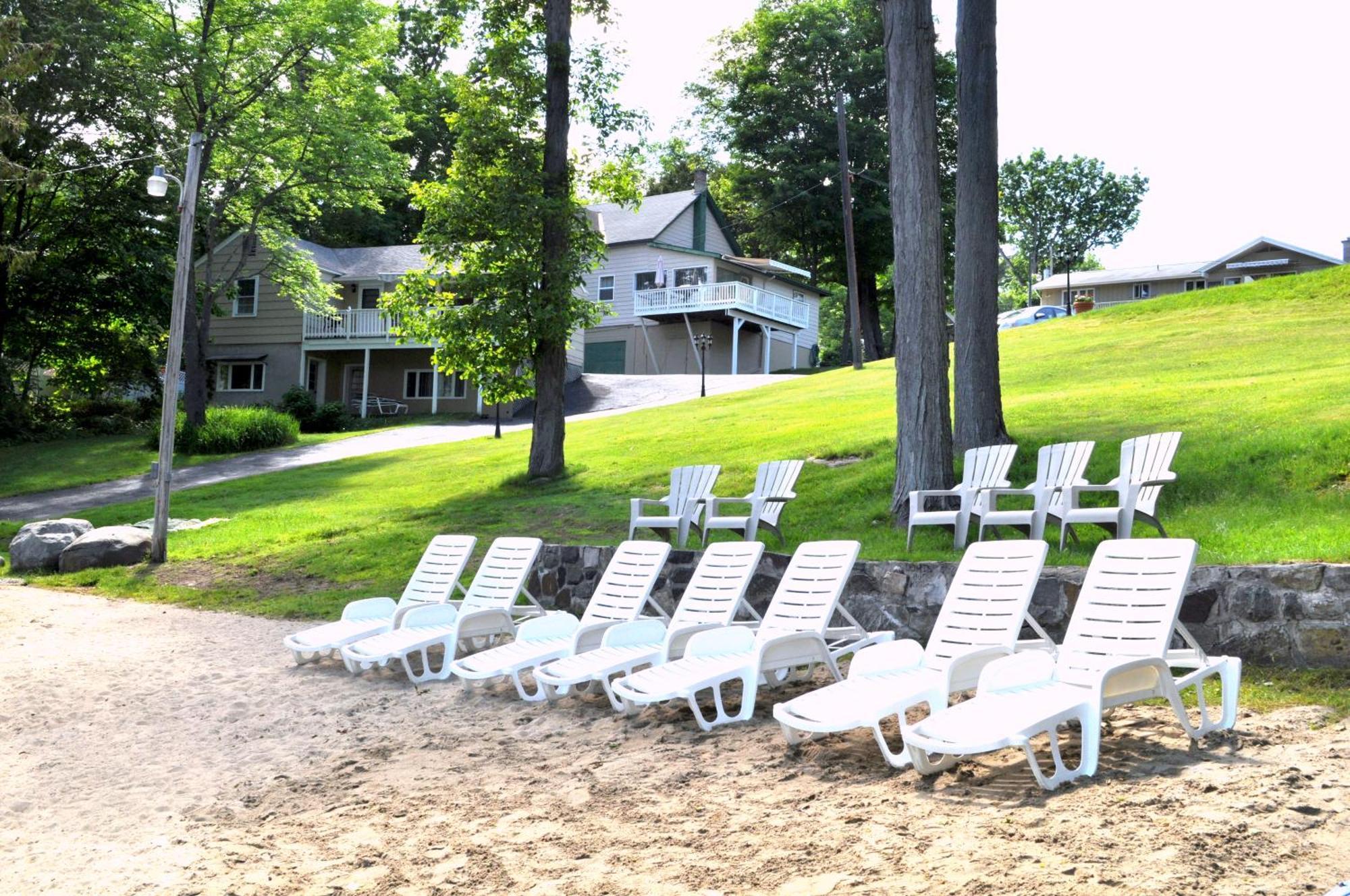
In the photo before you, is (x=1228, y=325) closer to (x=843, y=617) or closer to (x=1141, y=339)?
(x=1141, y=339)

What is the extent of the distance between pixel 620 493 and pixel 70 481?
15911 millimetres

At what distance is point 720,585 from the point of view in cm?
877

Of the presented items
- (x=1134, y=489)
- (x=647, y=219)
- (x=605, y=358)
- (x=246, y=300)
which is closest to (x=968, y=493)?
(x=1134, y=489)

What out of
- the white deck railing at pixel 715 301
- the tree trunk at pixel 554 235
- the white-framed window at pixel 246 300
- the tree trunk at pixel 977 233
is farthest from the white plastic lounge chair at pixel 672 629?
the white-framed window at pixel 246 300

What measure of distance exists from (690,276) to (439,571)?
31.4 metres

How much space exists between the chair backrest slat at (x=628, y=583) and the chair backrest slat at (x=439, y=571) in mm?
1761

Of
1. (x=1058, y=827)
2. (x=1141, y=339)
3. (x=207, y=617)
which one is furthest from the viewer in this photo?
(x=1141, y=339)

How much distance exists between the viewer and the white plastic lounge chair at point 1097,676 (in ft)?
17.1

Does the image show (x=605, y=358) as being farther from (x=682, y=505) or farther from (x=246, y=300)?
(x=682, y=505)

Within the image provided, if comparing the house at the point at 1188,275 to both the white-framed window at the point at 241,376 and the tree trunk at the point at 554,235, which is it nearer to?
the white-framed window at the point at 241,376

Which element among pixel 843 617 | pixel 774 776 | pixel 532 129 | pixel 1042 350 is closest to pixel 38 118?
pixel 532 129

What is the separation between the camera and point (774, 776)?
5.94 metres

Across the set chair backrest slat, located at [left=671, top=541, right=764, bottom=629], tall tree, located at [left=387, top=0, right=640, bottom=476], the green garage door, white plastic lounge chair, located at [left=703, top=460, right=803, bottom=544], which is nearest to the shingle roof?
the green garage door

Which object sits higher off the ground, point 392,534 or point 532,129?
point 532,129
